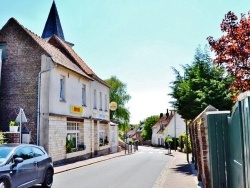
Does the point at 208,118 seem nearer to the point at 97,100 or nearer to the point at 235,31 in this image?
the point at 235,31

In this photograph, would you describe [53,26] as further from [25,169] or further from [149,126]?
[149,126]

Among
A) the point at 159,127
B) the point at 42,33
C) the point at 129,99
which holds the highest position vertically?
the point at 42,33

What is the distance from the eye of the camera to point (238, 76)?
1283 centimetres

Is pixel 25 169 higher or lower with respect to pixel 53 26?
lower

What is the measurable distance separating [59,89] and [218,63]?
1365 cm

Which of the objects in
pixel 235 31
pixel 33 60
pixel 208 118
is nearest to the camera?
pixel 208 118

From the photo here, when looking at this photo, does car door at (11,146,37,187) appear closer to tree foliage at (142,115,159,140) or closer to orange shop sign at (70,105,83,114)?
orange shop sign at (70,105,83,114)

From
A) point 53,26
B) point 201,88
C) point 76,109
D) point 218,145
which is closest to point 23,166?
point 218,145

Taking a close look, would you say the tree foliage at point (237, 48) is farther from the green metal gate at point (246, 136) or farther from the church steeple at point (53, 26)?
the church steeple at point (53, 26)

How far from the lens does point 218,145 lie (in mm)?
5961

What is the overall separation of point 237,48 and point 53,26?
3239cm

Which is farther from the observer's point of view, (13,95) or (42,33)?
(42,33)

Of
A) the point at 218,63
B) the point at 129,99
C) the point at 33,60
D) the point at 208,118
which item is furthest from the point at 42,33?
the point at 208,118

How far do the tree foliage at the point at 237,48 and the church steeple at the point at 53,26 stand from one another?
30452 mm
